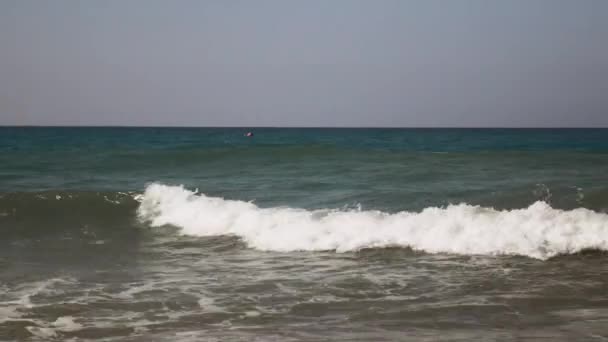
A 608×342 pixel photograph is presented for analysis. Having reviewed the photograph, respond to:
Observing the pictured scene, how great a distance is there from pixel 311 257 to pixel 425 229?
8.01 feet

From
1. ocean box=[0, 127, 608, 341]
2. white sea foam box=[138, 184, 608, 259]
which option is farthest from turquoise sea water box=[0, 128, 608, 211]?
white sea foam box=[138, 184, 608, 259]

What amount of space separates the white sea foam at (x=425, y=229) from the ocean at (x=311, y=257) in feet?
0.12

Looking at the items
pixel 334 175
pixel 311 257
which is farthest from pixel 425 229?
pixel 334 175

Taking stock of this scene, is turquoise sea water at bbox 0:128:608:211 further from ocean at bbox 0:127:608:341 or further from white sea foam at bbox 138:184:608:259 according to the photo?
white sea foam at bbox 138:184:608:259

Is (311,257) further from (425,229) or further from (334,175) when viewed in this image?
(334,175)

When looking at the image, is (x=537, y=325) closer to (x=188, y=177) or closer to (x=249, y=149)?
(x=188, y=177)

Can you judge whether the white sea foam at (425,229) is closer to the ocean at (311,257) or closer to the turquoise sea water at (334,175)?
the ocean at (311,257)

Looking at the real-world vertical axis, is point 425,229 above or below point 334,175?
below

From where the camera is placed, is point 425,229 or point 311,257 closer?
point 311,257

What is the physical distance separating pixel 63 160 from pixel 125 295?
2244cm

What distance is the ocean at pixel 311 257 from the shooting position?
664cm

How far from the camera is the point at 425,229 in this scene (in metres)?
11.7

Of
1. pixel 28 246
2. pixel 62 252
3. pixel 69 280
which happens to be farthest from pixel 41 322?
pixel 28 246

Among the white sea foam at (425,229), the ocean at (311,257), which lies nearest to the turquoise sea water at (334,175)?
the ocean at (311,257)
